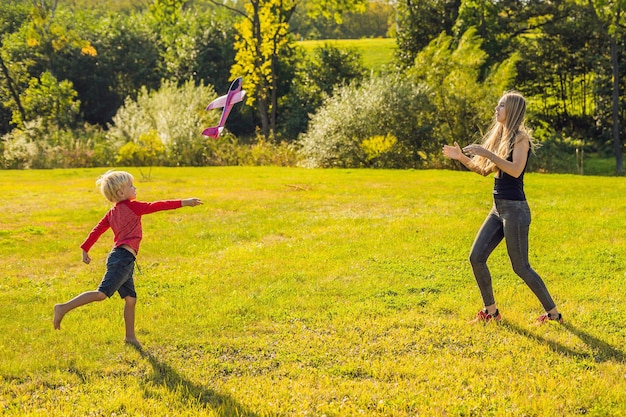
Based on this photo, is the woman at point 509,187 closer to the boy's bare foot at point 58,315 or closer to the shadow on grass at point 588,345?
the shadow on grass at point 588,345

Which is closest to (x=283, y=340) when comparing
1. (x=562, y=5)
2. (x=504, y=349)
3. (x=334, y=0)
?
(x=504, y=349)

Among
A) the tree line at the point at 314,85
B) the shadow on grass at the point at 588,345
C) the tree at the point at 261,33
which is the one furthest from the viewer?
the tree at the point at 261,33

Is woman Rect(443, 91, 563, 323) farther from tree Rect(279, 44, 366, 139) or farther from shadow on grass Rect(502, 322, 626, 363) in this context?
tree Rect(279, 44, 366, 139)

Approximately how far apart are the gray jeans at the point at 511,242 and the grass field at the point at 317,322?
1.51 ft

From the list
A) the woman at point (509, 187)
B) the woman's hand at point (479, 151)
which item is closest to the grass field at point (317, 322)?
the woman at point (509, 187)

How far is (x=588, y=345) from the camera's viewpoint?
239 inches

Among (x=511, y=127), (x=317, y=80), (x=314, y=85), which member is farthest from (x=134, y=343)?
(x=317, y=80)

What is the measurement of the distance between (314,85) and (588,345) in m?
35.5

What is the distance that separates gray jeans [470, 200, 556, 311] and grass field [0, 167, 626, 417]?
461 mm

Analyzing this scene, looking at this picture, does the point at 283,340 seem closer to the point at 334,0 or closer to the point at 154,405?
the point at 154,405

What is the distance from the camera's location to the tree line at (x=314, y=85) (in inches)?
1069

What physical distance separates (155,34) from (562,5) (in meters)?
29.3

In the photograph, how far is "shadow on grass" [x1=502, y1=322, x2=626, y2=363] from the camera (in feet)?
19.0

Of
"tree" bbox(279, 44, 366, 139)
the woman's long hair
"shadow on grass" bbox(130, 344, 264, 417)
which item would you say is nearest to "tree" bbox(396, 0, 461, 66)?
"tree" bbox(279, 44, 366, 139)
